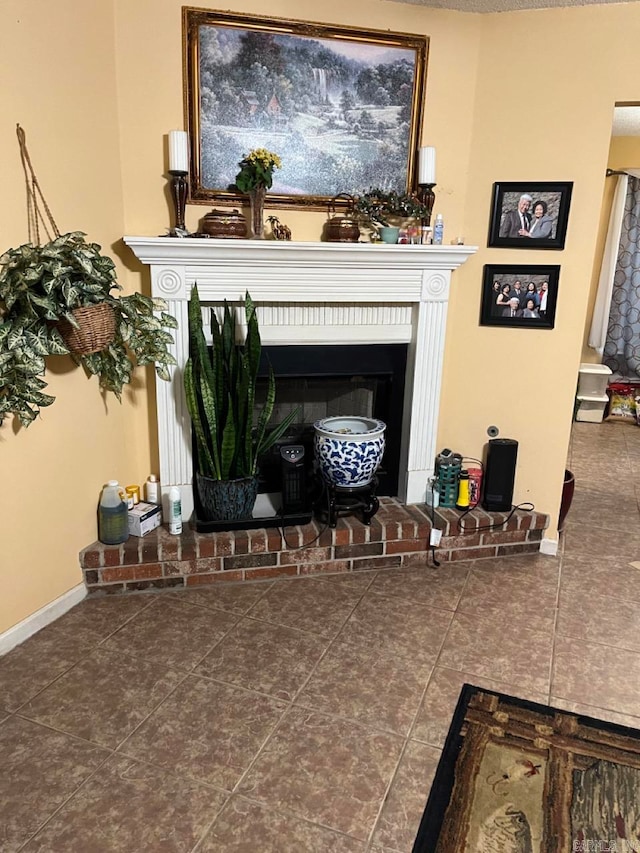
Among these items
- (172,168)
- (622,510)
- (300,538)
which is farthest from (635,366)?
(172,168)

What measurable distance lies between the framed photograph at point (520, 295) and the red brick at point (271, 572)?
4.69 ft

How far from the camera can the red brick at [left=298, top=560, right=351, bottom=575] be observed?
9.02 ft

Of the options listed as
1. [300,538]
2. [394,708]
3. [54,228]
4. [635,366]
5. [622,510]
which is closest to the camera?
[394,708]

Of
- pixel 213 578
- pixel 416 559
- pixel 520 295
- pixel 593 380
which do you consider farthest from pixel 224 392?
pixel 593 380

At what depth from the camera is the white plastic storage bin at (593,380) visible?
5508mm

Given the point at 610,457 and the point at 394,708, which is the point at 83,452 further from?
the point at 610,457

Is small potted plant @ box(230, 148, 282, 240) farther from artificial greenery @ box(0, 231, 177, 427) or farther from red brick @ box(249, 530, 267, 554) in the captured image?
red brick @ box(249, 530, 267, 554)

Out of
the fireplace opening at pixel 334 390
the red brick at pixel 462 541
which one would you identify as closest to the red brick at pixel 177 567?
the fireplace opening at pixel 334 390

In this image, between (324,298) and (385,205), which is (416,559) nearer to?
(324,298)

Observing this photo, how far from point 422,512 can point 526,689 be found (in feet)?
3.40

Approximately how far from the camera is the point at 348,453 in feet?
8.87

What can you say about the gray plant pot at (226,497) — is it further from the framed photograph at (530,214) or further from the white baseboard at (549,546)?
the framed photograph at (530,214)

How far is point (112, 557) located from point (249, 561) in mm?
550

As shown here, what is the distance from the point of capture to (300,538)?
8.93 feet
